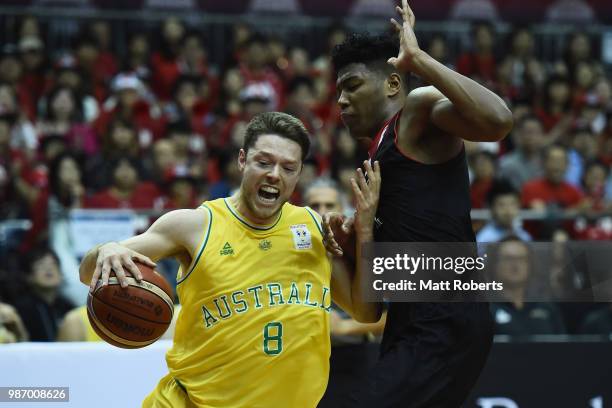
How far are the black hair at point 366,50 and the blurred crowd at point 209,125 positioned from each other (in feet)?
5.67

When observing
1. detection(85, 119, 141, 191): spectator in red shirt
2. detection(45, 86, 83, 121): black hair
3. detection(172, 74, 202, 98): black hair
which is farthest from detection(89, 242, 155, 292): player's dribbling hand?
detection(172, 74, 202, 98): black hair

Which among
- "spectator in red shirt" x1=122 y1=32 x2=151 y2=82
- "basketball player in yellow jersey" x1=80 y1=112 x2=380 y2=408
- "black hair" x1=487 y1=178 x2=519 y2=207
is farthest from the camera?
"spectator in red shirt" x1=122 y1=32 x2=151 y2=82

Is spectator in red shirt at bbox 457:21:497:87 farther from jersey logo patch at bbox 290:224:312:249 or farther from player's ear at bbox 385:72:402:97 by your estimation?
jersey logo patch at bbox 290:224:312:249

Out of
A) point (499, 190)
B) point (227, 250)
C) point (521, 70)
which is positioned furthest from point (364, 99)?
point (521, 70)

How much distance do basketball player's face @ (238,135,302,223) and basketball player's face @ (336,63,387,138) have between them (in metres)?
0.30

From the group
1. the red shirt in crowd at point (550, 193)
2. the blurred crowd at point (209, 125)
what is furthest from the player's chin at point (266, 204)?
the red shirt in crowd at point (550, 193)

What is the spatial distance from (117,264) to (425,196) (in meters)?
1.34

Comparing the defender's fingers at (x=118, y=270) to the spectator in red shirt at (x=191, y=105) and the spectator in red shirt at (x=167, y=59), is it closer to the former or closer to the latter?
the spectator in red shirt at (x=191, y=105)

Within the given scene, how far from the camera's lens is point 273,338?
178 inches

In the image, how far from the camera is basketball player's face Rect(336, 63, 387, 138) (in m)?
4.70

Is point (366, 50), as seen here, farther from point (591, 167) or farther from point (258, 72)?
point (258, 72)

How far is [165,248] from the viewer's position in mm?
4465

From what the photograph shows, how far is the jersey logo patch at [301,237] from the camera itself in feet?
15.5

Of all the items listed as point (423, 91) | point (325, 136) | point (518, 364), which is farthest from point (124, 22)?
point (423, 91)
